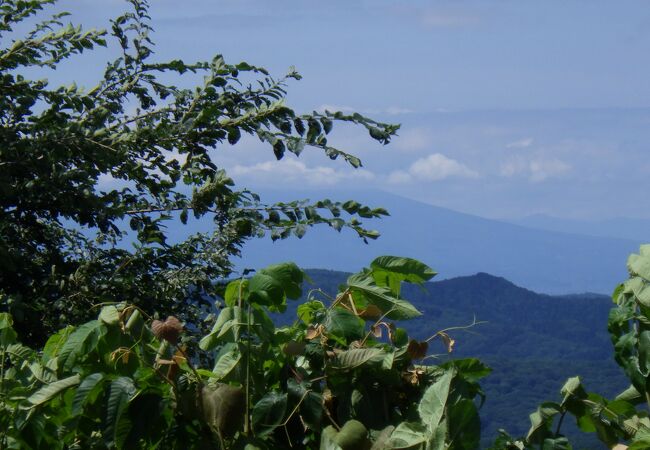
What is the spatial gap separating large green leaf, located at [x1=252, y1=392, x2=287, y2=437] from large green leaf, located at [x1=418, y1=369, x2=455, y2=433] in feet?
0.71

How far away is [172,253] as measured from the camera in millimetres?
4488

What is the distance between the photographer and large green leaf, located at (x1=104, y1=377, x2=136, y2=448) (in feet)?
4.91

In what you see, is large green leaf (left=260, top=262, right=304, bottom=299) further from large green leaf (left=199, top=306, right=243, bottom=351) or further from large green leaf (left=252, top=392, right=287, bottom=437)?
large green leaf (left=252, top=392, right=287, bottom=437)

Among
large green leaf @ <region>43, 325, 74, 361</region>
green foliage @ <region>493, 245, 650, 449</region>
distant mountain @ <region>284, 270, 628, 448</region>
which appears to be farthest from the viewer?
distant mountain @ <region>284, 270, 628, 448</region>

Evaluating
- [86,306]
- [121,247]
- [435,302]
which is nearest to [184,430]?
[86,306]

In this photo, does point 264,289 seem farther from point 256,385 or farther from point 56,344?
point 56,344

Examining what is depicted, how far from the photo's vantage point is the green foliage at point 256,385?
1.46m

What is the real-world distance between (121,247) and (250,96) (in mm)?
1100

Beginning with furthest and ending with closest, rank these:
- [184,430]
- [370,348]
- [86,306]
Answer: [86,306] < [184,430] < [370,348]

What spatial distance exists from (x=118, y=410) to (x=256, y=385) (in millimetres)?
226

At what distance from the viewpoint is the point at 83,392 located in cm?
151

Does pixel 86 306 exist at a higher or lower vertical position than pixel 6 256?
lower

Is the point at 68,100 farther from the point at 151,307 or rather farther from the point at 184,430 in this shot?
the point at 184,430

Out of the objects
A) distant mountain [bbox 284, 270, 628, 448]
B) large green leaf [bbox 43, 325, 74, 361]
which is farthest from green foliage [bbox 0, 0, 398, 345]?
distant mountain [bbox 284, 270, 628, 448]
